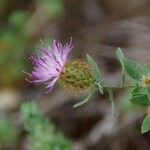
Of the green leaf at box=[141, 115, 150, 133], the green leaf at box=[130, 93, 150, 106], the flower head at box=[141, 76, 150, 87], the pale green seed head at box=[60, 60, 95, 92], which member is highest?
the pale green seed head at box=[60, 60, 95, 92]

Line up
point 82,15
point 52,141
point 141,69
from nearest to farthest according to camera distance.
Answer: point 141,69
point 52,141
point 82,15

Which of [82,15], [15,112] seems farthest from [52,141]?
[82,15]

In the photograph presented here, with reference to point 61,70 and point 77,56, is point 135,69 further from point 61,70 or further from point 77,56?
point 77,56

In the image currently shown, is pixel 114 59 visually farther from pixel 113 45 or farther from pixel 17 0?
pixel 17 0

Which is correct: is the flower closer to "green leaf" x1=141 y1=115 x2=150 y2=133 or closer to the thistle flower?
the thistle flower

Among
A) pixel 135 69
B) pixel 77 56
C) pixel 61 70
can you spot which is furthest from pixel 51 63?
pixel 77 56

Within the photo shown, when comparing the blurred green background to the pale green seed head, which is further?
the blurred green background

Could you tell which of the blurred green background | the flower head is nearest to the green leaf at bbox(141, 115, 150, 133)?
the flower head
